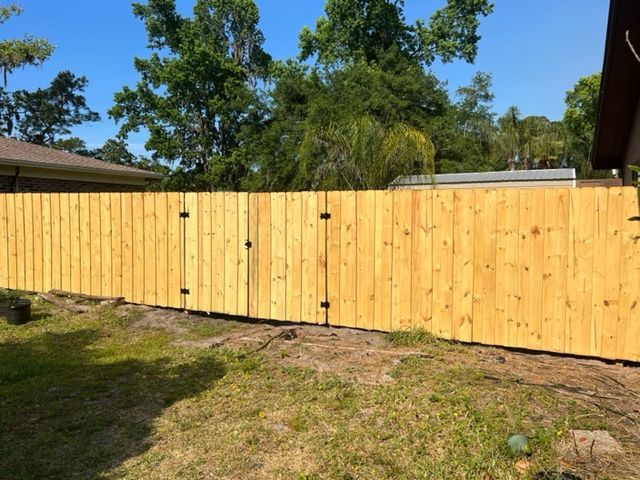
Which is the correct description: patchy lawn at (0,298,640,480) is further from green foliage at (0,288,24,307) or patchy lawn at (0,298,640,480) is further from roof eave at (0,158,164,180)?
roof eave at (0,158,164,180)

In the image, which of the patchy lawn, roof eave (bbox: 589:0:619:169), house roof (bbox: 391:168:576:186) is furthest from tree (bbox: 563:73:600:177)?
the patchy lawn

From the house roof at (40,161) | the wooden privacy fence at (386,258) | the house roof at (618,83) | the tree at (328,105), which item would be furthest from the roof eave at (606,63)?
the tree at (328,105)

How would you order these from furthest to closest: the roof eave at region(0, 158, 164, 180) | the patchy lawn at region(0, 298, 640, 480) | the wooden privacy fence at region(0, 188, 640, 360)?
the roof eave at region(0, 158, 164, 180), the wooden privacy fence at region(0, 188, 640, 360), the patchy lawn at region(0, 298, 640, 480)

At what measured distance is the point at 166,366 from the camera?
477cm

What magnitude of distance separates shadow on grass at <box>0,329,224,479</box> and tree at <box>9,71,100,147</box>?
37944mm

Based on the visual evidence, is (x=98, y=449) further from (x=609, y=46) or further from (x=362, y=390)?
(x=609, y=46)

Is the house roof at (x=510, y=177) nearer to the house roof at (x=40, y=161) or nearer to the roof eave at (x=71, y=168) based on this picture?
the roof eave at (x=71, y=168)

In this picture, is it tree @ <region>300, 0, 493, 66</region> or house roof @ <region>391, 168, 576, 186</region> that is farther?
tree @ <region>300, 0, 493, 66</region>

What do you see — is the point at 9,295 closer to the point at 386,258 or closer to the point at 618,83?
the point at 386,258

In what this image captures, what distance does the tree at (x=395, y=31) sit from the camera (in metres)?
30.6

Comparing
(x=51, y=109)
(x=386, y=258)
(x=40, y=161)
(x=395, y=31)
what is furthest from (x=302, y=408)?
(x=51, y=109)

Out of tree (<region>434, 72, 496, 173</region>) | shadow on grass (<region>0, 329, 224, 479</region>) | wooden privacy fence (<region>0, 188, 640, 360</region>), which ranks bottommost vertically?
shadow on grass (<region>0, 329, 224, 479</region>)

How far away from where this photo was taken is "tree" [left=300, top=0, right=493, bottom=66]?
100ft

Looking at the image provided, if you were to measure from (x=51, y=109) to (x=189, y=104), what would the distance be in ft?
52.1
